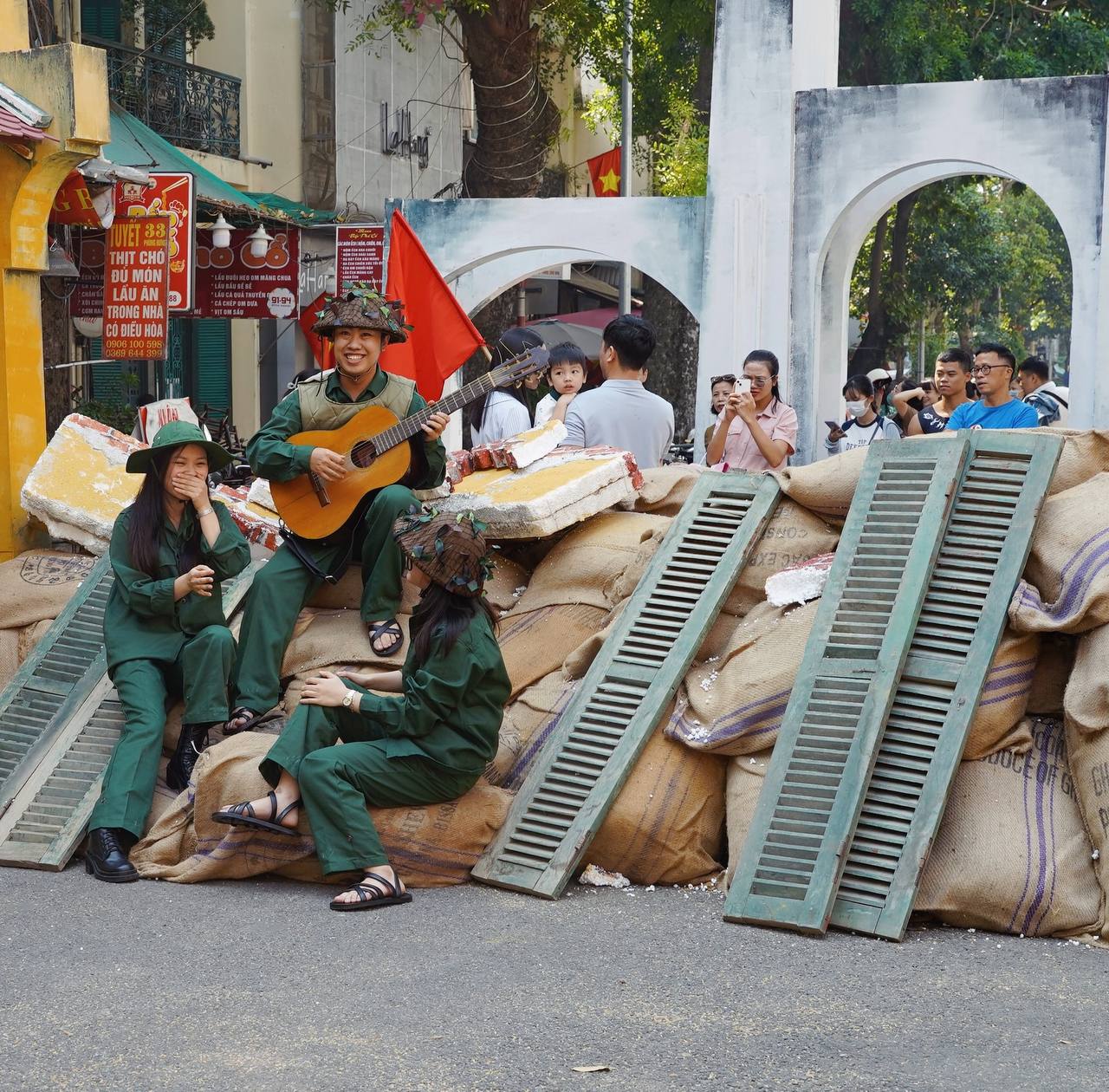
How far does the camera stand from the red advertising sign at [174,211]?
35.6 ft

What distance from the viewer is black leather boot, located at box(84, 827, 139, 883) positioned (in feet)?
17.3

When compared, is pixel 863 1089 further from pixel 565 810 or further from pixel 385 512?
pixel 385 512

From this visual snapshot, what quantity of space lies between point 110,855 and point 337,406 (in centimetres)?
203

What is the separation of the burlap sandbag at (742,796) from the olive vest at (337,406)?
2045 millimetres

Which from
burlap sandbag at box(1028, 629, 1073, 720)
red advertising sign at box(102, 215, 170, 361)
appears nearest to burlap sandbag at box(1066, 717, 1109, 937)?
burlap sandbag at box(1028, 629, 1073, 720)

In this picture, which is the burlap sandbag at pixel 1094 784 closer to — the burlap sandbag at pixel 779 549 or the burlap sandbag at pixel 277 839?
the burlap sandbag at pixel 779 549

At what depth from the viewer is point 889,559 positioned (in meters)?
5.54

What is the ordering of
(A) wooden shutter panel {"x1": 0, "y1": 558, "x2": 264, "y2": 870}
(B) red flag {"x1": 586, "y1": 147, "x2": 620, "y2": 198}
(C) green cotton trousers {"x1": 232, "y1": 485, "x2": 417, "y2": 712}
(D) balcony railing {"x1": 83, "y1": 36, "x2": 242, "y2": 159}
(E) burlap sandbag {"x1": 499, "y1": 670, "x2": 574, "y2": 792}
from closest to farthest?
(A) wooden shutter panel {"x1": 0, "y1": 558, "x2": 264, "y2": 870}, (E) burlap sandbag {"x1": 499, "y1": 670, "x2": 574, "y2": 792}, (C) green cotton trousers {"x1": 232, "y1": 485, "x2": 417, "y2": 712}, (D) balcony railing {"x1": 83, "y1": 36, "x2": 242, "y2": 159}, (B) red flag {"x1": 586, "y1": 147, "x2": 620, "y2": 198}

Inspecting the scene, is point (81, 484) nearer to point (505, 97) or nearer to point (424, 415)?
point (424, 415)

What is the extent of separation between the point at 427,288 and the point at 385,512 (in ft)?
8.30

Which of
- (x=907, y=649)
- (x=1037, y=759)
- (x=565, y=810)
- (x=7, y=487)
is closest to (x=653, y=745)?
(x=565, y=810)

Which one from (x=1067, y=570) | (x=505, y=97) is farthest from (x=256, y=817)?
(x=505, y=97)

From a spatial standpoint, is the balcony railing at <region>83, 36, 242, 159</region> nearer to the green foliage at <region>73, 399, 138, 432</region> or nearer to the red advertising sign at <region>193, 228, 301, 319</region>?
the red advertising sign at <region>193, 228, 301, 319</region>

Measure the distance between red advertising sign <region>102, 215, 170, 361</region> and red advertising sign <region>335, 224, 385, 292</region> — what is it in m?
4.16
